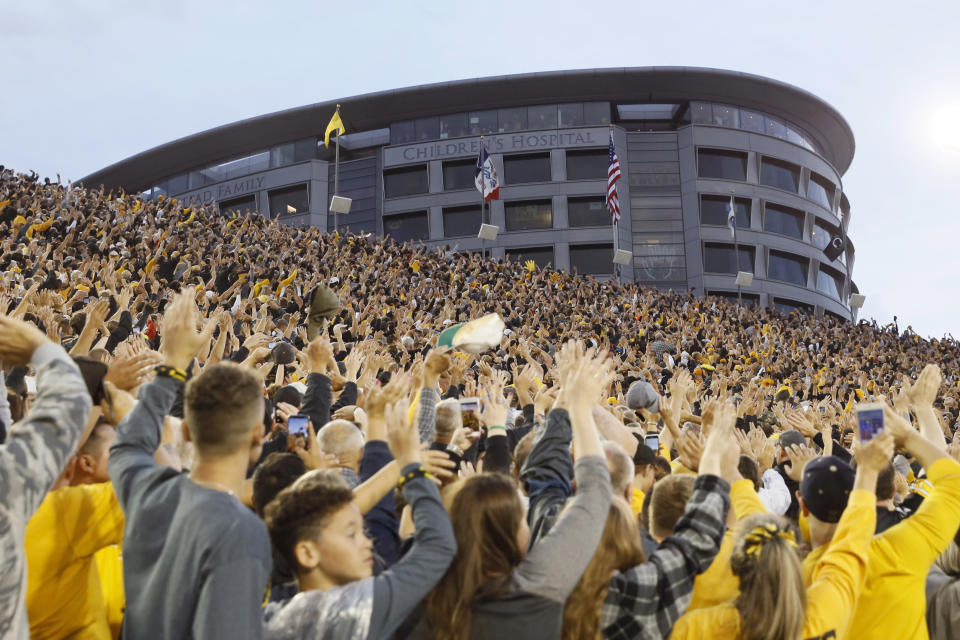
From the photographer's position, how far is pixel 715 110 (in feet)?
187

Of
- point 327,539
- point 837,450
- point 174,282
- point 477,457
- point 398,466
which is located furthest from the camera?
point 174,282

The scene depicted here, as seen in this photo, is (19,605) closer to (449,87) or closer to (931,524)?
(931,524)

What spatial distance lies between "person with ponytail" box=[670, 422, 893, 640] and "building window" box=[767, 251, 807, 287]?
5459 centimetres

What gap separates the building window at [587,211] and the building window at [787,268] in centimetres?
1125

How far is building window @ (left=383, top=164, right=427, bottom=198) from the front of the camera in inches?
2247

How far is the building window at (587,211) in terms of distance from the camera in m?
54.7

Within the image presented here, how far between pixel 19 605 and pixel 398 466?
4.24 ft

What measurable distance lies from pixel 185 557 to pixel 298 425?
149 centimetres

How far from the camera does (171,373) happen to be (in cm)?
285

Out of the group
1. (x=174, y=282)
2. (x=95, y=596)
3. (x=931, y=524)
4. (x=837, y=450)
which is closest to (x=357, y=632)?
(x=95, y=596)

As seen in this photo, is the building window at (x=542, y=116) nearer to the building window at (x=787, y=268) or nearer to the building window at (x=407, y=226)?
the building window at (x=407, y=226)

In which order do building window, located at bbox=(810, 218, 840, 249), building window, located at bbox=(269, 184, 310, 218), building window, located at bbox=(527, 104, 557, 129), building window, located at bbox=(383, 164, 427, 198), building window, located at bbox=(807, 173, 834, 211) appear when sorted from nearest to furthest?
building window, located at bbox=(527, 104, 557, 129) → building window, located at bbox=(383, 164, 427, 198) → building window, located at bbox=(810, 218, 840, 249) → building window, located at bbox=(269, 184, 310, 218) → building window, located at bbox=(807, 173, 834, 211)

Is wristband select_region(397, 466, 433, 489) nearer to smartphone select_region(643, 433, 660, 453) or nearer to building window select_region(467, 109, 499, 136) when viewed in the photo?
smartphone select_region(643, 433, 660, 453)

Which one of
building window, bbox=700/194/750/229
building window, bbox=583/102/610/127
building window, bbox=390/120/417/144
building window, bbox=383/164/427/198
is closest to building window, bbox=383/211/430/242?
building window, bbox=383/164/427/198
